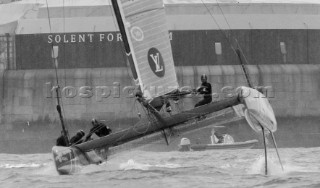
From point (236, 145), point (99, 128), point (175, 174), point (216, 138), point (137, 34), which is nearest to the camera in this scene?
point (175, 174)

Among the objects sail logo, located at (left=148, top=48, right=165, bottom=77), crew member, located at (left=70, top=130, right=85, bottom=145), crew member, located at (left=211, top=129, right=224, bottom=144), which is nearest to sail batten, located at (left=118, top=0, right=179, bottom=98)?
sail logo, located at (left=148, top=48, right=165, bottom=77)

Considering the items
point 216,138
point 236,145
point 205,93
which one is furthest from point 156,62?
point 216,138

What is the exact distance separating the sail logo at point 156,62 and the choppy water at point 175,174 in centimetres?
228

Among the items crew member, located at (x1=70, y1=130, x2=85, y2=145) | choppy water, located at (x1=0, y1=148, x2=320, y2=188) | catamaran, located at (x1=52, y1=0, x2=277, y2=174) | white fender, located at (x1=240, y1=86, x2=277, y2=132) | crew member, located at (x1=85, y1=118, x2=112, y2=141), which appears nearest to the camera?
choppy water, located at (x1=0, y1=148, x2=320, y2=188)

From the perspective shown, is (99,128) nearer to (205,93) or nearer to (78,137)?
(78,137)

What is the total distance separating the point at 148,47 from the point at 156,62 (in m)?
0.39

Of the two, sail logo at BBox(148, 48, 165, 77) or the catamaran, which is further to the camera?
sail logo at BBox(148, 48, 165, 77)

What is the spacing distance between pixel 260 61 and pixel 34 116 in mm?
8984

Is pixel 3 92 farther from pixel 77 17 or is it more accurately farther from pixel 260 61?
pixel 260 61

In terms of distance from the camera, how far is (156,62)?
24719 mm

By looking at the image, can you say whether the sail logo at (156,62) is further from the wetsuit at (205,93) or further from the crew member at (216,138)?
the crew member at (216,138)

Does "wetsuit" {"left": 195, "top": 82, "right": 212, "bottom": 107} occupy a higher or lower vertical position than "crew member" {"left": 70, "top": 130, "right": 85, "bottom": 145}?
higher

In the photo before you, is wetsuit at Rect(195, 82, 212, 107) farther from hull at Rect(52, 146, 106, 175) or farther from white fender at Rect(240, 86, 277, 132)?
hull at Rect(52, 146, 106, 175)

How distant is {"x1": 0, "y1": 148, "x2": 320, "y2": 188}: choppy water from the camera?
21359 mm
